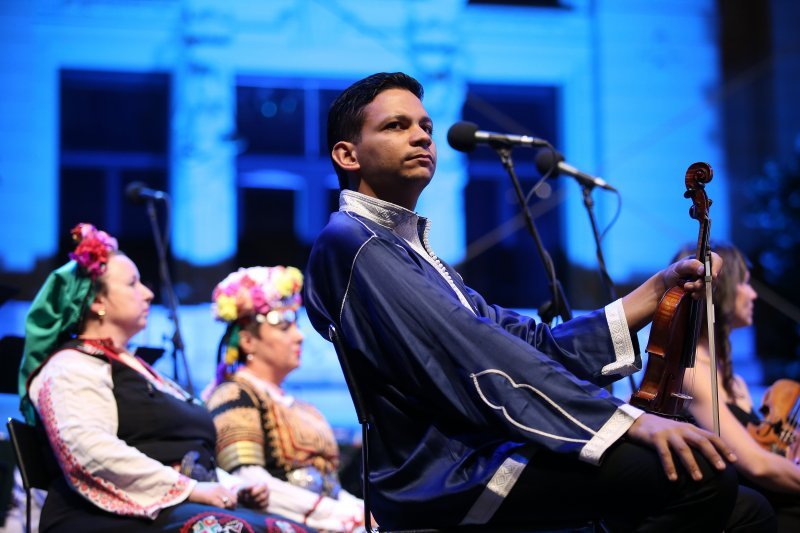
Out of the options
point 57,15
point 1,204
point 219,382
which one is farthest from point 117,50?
point 219,382

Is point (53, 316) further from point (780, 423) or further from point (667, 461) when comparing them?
point (780, 423)

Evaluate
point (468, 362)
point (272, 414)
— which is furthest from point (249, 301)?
point (468, 362)

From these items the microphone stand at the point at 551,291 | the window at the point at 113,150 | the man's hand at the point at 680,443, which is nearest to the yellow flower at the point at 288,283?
the microphone stand at the point at 551,291

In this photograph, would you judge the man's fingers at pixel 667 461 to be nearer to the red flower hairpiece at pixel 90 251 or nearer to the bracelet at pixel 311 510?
the bracelet at pixel 311 510

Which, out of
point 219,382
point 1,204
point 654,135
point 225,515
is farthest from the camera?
point 654,135

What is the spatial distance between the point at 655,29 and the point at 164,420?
13.4 ft

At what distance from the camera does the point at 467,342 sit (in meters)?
1.84

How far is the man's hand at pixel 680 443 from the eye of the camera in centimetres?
164

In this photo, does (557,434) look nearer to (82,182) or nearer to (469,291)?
(469,291)

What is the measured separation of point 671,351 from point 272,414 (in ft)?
6.89

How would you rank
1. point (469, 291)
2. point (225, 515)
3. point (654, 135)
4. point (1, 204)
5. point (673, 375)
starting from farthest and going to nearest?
point (654, 135)
point (1, 204)
point (225, 515)
point (469, 291)
point (673, 375)

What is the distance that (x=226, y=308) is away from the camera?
3.87 meters

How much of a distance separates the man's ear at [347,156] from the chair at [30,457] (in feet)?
4.64

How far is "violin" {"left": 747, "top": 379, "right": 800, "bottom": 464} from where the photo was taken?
3.07m
